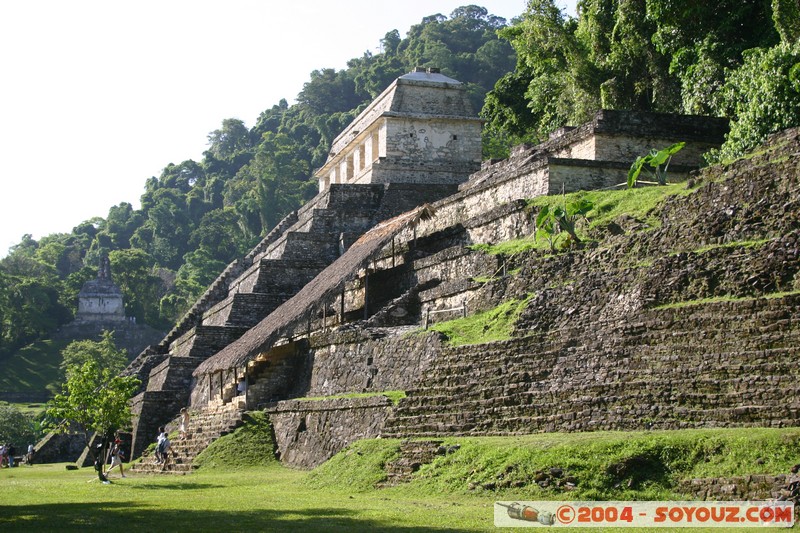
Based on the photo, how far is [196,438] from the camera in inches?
840

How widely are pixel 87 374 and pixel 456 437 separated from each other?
783 centimetres

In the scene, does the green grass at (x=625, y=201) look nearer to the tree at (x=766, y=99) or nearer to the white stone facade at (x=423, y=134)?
the tree at (x=766, y=99)

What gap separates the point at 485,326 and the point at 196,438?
6.68 m

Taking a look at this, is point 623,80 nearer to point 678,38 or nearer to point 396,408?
point 678,38

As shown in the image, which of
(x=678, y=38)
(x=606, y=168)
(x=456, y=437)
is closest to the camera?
(x=456, y=437)

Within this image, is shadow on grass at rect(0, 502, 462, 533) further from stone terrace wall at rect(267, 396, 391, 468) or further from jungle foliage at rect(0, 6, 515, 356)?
jungle foliage at rect(0, 6, 515, 356)

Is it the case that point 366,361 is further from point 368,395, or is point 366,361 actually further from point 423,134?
point 423,134

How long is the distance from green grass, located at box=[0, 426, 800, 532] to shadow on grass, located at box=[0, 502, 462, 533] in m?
0.01

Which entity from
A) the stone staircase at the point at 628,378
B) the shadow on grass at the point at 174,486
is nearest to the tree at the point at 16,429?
the shadow on grass at the point at 174,486

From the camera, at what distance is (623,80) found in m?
28.4

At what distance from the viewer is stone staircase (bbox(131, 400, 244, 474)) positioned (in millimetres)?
20562

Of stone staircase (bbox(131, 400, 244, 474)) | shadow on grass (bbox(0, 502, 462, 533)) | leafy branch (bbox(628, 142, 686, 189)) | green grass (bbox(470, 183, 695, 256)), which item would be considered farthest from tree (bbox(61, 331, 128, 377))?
shadow on grass (bbox(0, 502, 462, 533))

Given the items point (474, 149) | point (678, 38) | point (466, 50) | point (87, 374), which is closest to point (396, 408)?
point (87, 374)

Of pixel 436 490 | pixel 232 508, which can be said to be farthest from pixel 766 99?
pixel 232 508
